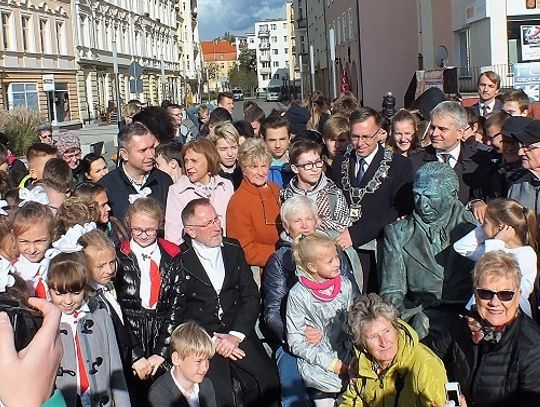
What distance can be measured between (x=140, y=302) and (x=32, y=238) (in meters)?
0.84

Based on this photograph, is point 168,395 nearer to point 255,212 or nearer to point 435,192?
point 255,212

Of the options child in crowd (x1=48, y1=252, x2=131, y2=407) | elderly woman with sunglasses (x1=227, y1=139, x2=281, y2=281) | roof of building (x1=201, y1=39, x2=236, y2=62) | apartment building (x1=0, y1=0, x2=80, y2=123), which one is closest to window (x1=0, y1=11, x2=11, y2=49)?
apartment building (x1=0, y1=0, x2=80, y2=123)

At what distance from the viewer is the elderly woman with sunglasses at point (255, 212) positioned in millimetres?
5309

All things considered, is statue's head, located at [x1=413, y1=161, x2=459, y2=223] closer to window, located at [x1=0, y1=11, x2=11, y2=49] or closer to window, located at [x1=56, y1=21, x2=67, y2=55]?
window, located at [x1=0, y1=11, x2=11, y2=49]

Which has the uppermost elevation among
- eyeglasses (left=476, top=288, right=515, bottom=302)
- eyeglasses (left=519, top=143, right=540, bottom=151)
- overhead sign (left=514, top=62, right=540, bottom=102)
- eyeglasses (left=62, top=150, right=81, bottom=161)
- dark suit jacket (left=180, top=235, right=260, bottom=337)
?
overhead sign (left=514, top=62, right=540, bottom=102)

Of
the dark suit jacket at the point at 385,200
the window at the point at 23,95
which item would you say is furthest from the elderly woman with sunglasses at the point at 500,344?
the window at the point at 23,95

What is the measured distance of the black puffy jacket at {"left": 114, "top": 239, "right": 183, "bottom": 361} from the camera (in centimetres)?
477

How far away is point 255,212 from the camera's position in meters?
5.38

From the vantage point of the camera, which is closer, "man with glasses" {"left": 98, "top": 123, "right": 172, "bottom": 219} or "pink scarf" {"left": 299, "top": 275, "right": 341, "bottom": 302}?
"pink scarf" {"left": 299, "top": 275, "right": 341, "bottom": 302}

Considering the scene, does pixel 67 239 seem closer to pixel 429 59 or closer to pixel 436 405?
pixel 436 405

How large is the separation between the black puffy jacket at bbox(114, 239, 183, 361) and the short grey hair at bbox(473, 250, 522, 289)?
2.06 metres

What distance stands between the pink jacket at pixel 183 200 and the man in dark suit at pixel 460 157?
1.58 meters

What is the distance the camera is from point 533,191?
4855mm

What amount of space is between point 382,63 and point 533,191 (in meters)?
33.5
